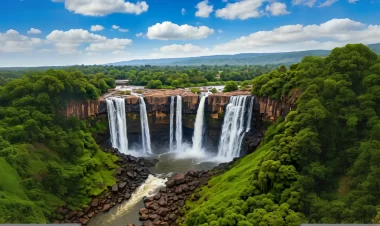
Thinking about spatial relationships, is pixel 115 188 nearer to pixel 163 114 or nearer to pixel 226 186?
pixel 226 186

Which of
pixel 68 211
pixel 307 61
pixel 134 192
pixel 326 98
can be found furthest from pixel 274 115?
pixel 68 211

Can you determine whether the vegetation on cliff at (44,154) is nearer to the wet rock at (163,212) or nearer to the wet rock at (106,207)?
the wet rock at (106,207)

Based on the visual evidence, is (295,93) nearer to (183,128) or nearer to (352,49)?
(352,49)

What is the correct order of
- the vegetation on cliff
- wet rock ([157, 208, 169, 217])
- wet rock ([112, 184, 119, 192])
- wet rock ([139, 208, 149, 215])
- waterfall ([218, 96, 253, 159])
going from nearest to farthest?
the vegetation on cliff
wet rock ([157, 208, 169, 217])
wet rock ([139, 208, 149, 215])
wet rock ([112, 184, 119, 192])
waterfall ([218, 96, 253, 159])

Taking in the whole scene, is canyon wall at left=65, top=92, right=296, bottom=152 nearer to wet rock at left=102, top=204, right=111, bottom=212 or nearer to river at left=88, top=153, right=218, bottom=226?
river at left=88, top=153, right=218, bottom=226

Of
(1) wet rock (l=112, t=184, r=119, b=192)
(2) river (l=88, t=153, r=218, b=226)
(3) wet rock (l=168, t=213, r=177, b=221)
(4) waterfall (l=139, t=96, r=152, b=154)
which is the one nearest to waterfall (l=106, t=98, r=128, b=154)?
(4) waterfall (l=139, t=96, r=152, b=154)
